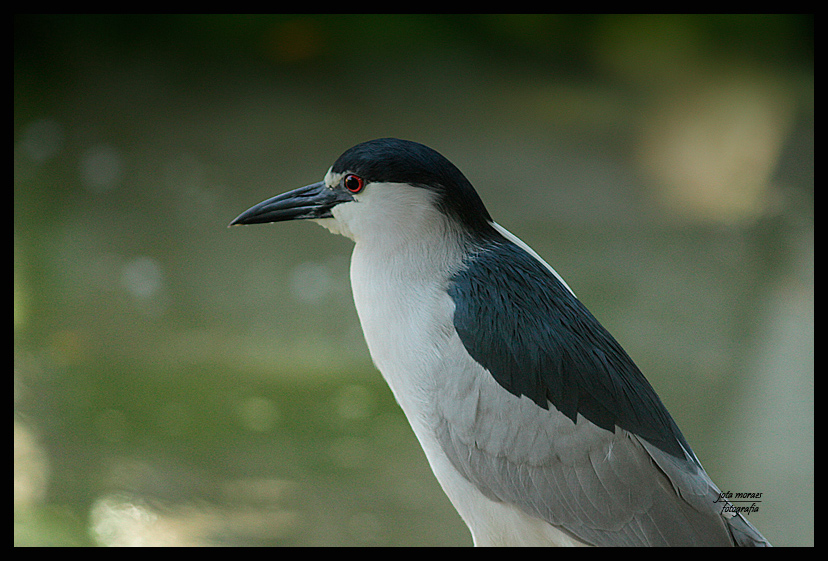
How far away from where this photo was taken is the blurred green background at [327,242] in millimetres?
2203

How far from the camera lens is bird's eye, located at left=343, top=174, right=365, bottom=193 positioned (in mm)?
1082

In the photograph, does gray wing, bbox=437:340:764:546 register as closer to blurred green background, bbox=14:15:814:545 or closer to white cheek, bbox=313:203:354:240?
white cheek, bbox=313:203:354:240

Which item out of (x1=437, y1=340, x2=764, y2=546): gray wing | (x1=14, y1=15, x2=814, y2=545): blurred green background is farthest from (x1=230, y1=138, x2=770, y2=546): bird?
(x1=14, y1=15, x2=814, y2=545): blurred green background

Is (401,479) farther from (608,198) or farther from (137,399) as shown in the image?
(608,198)

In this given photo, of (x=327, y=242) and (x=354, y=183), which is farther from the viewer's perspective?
(x=327, y=242)

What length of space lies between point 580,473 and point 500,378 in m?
0.16

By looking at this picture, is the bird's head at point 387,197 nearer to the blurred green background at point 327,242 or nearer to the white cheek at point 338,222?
the white cheek at point 338,222

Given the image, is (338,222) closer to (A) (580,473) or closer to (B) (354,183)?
(B) (354,183)

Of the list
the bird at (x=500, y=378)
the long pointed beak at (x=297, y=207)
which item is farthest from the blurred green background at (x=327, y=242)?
the long pointed beak at (x=297, y=207)

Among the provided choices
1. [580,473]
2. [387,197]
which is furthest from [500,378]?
[387,197]

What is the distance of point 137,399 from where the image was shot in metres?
2.46

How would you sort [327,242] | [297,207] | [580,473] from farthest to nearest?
[327,242]
[297,207]
[580,473]

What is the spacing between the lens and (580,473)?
101 centimetres

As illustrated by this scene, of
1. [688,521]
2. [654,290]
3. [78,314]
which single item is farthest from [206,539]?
[654,290]
